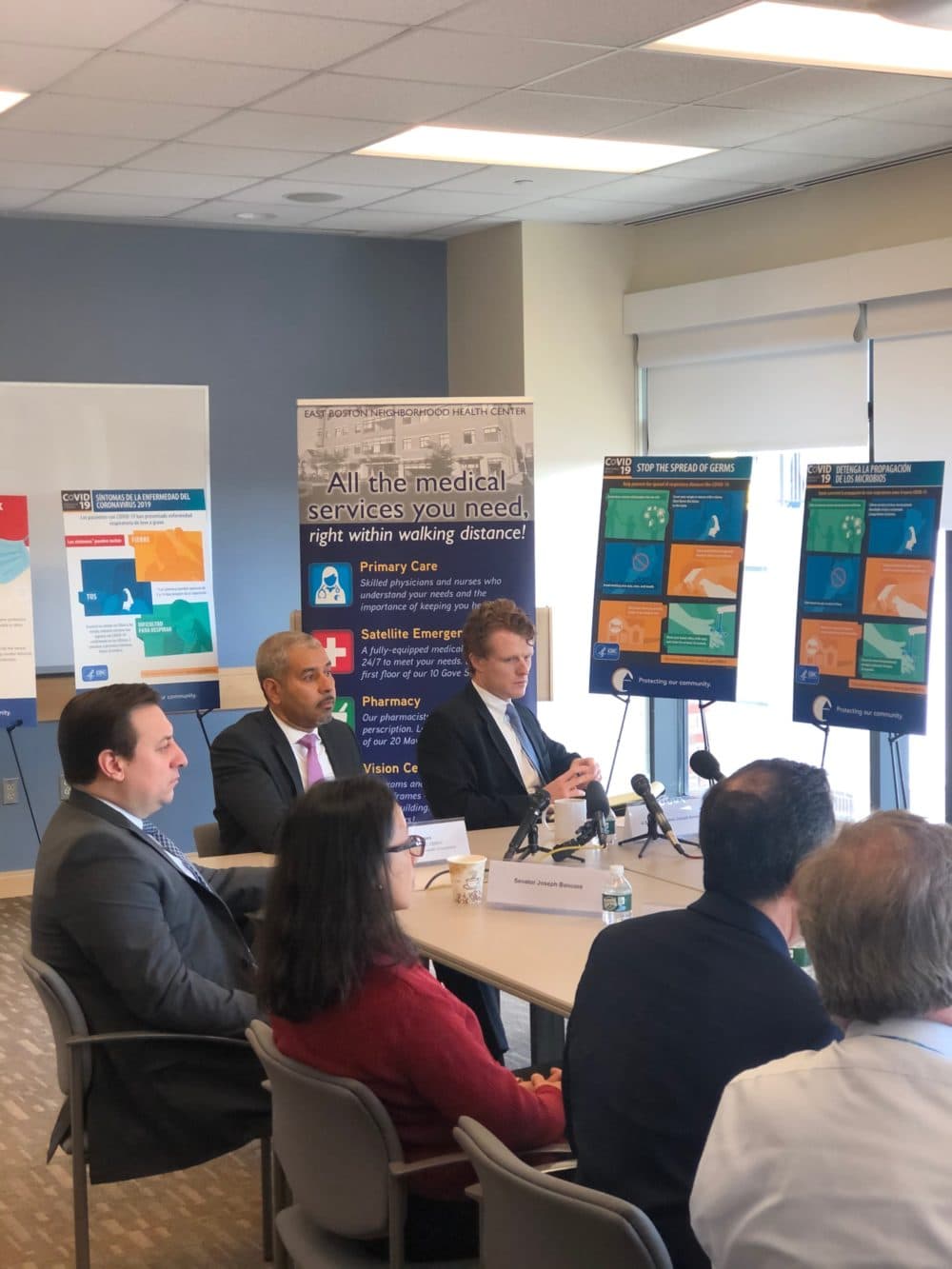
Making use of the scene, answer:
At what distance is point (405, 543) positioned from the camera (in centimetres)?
624

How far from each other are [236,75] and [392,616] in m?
2.32

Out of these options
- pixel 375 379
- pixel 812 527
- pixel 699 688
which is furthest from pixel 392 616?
pixel 375 379

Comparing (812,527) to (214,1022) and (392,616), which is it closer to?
(392,616)

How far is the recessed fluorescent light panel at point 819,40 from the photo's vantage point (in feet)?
13.9

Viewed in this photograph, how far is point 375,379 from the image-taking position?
Answer: 8.11 m

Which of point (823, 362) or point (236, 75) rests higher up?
point (236, 75)

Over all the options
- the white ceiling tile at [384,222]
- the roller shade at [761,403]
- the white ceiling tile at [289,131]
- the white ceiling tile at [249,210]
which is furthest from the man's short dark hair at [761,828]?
the white ceiling tile at [384,222]

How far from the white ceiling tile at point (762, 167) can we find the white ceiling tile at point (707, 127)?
27 centimetres

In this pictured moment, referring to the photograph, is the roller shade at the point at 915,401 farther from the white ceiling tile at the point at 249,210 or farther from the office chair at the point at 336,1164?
the office chair at the point at 336,1164

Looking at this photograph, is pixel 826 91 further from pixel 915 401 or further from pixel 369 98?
pixel 915 401

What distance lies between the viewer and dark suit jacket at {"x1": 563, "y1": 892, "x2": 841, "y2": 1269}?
2.02m

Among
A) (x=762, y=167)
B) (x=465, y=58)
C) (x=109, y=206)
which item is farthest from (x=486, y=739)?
(x=109, y=206)

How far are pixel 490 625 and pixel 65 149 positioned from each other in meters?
2.66

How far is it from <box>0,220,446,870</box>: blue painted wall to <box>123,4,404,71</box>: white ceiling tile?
3093 mm
